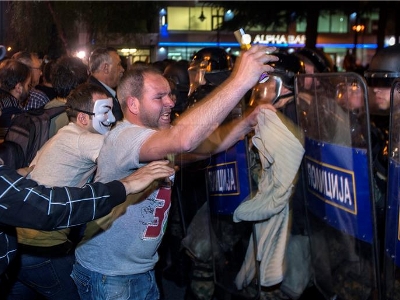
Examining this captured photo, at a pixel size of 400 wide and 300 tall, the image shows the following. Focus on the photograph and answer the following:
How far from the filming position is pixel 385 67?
502 cm

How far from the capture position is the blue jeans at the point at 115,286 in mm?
3410

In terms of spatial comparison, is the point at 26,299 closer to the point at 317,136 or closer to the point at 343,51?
the point at 317,136

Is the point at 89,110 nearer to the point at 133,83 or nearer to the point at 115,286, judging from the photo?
the point at 133,83

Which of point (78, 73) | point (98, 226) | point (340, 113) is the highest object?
point (78, 73)

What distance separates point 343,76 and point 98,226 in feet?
5.48

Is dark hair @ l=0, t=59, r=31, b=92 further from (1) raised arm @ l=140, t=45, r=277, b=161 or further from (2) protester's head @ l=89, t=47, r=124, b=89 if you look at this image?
(1) raised arm @ l=140, t=45, r=277, b=161

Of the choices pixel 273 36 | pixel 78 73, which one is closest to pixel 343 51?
pixel 273 36

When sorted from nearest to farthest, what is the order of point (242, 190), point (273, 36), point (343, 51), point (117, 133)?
1. point (117, 133)
2. point (242, 190)
3. point (273, 36)
4. point (343, 51)

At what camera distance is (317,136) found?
170 inches

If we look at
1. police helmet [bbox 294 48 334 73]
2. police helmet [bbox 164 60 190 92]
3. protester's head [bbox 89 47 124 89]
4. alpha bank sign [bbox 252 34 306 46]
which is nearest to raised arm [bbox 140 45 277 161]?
police helmet [bbox 294 48 334 73]

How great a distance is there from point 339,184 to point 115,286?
1.49 meters

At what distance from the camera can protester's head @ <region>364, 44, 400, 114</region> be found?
4.97 meters

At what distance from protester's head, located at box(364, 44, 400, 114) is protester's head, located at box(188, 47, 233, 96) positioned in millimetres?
1257

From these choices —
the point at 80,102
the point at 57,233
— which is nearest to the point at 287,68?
the point at 80,102
